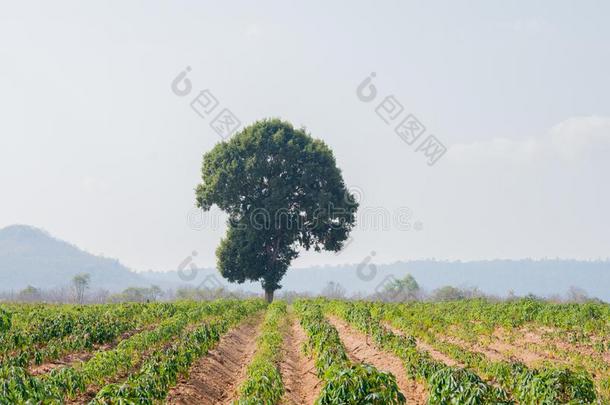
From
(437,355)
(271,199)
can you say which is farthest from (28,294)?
(437,355)

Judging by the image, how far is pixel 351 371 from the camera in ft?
36.0

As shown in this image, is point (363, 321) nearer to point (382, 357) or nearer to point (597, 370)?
point (382, 357)

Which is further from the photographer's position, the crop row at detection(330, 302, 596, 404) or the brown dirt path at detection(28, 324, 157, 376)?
the brown dirt path at detection(28, 324, 157, 376)

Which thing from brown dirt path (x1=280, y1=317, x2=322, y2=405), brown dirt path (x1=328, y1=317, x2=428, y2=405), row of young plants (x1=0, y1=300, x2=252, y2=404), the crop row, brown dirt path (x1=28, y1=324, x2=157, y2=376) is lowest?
brown dirt path (x1=28, y1=324, x2=157, y2=376)

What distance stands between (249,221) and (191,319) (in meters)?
25.4

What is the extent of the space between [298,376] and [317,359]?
1.03 m

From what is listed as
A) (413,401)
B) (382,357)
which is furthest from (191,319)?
(413,401)

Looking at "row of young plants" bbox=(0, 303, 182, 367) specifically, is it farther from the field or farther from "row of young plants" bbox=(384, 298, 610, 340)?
"row of young plants" bbox=(384, 298, 610, 340)

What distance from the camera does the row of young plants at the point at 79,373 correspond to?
414 inches

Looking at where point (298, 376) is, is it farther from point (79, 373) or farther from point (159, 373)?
point (79, 373)

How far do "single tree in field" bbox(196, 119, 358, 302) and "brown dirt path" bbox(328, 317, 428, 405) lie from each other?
24674 mm

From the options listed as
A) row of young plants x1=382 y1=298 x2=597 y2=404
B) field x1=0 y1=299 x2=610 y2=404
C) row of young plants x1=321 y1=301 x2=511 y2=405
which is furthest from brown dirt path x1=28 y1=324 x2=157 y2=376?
row of young plants x1=382 y1=298 x2=597 y2=404

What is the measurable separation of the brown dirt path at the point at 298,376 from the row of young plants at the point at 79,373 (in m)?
4.29

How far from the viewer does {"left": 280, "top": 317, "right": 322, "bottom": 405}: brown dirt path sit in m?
15.7
